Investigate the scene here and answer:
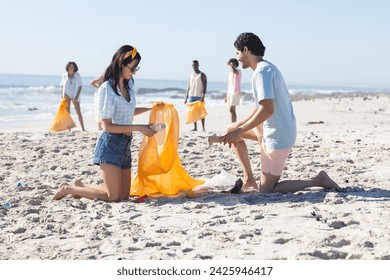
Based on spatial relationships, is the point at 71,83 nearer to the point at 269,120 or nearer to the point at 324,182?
the point at 269,120

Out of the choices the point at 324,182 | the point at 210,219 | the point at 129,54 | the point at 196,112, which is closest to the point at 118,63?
the point at 129,54

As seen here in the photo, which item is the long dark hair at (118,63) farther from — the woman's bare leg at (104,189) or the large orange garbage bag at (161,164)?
the woman's bare leg at (104,189)

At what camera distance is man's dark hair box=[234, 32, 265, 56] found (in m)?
5.07

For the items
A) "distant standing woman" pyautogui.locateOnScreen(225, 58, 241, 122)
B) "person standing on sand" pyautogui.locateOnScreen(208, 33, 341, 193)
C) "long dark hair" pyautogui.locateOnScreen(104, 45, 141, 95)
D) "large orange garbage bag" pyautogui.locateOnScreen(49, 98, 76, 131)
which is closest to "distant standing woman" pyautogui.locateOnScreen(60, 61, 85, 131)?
"large orange garbage bag" pyautogui.locateOnScreen(49, 98, 76, 131)

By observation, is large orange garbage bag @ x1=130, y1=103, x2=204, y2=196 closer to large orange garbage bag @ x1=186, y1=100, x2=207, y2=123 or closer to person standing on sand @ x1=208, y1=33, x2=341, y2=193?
person standing on sand @ x1=208, y1=33, x2=341, y2=193

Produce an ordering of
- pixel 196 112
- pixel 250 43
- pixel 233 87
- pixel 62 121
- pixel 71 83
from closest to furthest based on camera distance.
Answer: pixel 250 43 < pixel 62 121 < pixel 71 83 < pixel 196 112 < pixel 233 87

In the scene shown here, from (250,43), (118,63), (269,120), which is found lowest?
(269,120)

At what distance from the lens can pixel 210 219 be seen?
4.53 m

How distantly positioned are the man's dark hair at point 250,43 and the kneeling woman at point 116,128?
3.05 feet

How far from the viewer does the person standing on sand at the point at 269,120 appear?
4.97 metres

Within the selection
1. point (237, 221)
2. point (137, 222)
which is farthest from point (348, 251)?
point (137, 222)

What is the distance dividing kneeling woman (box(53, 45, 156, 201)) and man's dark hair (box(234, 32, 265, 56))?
930 millimetres

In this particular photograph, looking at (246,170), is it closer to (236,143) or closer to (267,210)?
(236,143)

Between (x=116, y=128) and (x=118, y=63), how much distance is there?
1.94 ft
